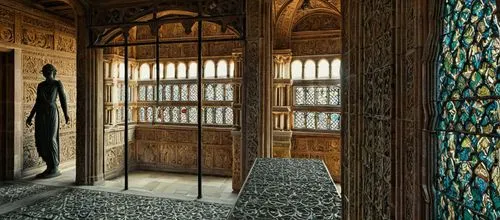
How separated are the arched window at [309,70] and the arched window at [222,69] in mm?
1968

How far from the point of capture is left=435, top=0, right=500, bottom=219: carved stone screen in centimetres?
60

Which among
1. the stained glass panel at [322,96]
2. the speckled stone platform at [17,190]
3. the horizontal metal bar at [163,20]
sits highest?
the horizontal metal bar at [163,20]

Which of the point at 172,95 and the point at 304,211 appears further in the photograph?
the point at 172,95

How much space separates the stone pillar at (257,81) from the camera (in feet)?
13.7

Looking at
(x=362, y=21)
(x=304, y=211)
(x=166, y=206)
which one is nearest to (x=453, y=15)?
(x=362, y=21)

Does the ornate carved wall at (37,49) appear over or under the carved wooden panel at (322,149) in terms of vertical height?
over

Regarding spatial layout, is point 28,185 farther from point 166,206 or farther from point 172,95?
point 172,95

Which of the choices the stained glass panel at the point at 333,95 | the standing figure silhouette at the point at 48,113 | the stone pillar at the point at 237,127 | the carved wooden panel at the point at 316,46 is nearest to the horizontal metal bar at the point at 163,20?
the standing figure silhouette at the point at 48,113

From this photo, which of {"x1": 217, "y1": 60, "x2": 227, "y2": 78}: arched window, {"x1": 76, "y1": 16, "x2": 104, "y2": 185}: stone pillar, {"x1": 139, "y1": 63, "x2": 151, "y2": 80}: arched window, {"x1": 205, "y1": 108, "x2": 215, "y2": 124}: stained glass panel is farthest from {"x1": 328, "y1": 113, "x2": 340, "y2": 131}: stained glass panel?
{"x1": 139, "y1": 63, "x2": 151, "y2": 80}: arched window

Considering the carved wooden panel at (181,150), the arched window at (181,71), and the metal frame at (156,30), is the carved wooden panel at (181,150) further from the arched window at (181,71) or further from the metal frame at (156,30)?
the metal frame at (156,30)

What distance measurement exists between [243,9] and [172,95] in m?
3.59

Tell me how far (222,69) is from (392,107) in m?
5.95

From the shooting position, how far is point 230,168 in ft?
21.5

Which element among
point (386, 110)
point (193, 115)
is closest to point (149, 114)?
point (193, 115)
